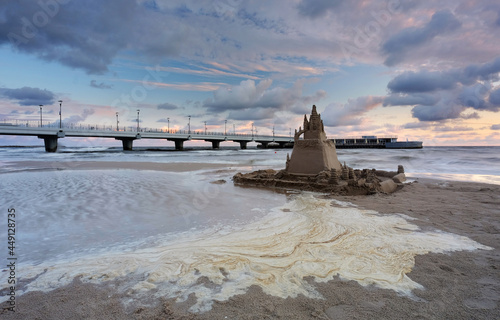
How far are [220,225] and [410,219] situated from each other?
4.71 metres

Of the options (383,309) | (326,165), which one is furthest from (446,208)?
(383,309)

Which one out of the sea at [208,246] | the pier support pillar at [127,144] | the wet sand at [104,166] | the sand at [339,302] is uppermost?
the pier support pillar at [127,144]

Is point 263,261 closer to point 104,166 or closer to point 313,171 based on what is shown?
point 313,171

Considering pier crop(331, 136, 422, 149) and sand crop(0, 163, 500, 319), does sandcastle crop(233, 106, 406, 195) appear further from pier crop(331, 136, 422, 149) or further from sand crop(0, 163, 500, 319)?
pier crop(331, 136, 422, 149)

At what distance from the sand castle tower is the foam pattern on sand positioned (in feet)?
22.1

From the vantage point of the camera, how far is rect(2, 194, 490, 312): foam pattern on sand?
3.24 m

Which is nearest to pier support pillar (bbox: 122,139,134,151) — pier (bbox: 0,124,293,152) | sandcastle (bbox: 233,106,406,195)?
pier (bbox: 0,124,293,152)

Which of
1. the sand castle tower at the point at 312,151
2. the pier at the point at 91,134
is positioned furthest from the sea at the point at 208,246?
the pier at the point at 91,134

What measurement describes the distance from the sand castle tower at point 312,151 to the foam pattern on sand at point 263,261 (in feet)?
22.1

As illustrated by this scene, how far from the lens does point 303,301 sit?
9.49ft

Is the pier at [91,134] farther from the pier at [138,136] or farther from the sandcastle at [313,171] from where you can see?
the sandcastle at [313,171]

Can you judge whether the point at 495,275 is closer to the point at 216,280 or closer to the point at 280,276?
the point at 280,276

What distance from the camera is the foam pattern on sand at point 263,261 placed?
3244 millimetres

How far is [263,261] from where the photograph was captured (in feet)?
13.1
